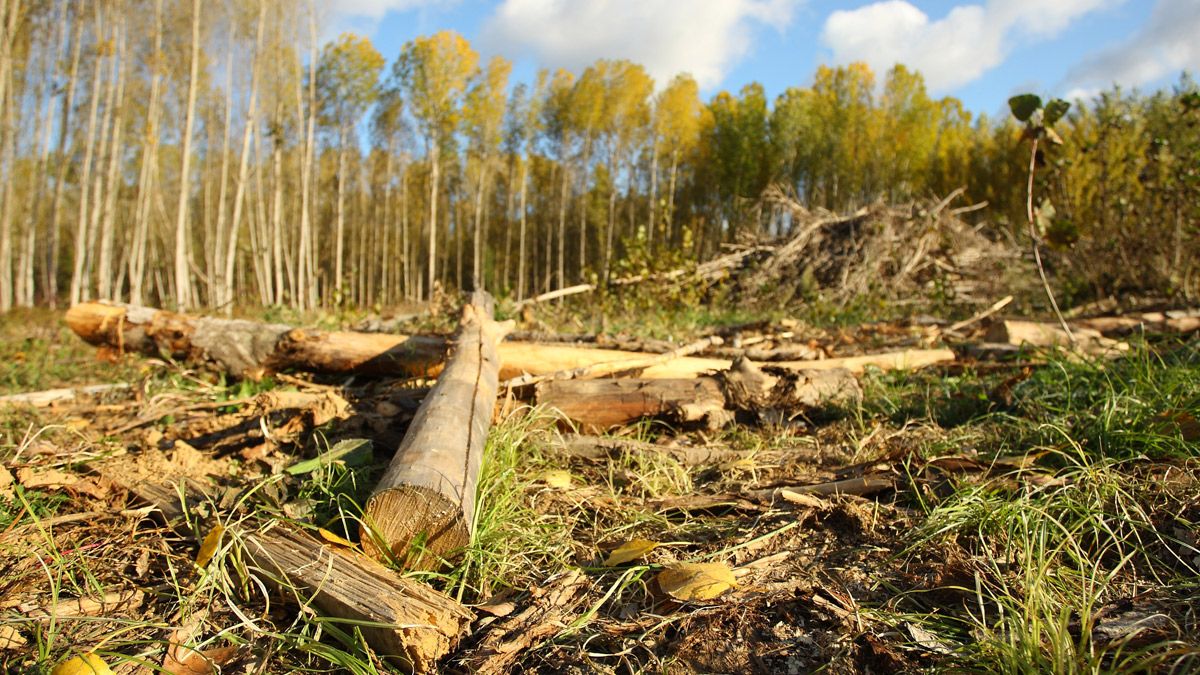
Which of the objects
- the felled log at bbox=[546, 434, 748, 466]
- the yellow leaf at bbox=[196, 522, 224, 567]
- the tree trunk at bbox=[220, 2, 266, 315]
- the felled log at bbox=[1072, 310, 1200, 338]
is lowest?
the yellow leaf at bbox=[196, 522, 224, 567]

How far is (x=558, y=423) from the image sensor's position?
3.24m

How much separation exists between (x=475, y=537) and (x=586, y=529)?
1.53ft

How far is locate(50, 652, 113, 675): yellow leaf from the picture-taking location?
1.33m

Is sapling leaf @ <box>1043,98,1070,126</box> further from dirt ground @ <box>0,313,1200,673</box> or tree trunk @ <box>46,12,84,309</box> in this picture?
tree trunk @ <box>46,12,84,309</box>

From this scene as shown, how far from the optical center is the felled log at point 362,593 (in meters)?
1.54

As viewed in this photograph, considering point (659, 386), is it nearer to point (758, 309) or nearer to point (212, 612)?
point (212, 612)

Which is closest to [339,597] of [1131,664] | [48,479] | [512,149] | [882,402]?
[48,479]

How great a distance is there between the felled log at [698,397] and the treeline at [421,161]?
11.3 ft

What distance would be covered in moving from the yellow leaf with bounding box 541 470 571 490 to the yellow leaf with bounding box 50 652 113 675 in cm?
145

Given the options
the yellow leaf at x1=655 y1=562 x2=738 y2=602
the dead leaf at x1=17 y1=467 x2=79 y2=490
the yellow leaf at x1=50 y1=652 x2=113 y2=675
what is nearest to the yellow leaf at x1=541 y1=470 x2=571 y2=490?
the yellow leaf at x1=655 y1=562 x2=738 y2=602

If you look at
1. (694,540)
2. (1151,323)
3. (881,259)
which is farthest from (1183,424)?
(881,259)

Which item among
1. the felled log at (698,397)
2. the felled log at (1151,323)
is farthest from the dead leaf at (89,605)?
the felled log at (1151,323)

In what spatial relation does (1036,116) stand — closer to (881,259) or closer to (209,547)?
(209,547)

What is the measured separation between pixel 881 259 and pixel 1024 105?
18.1 feet
